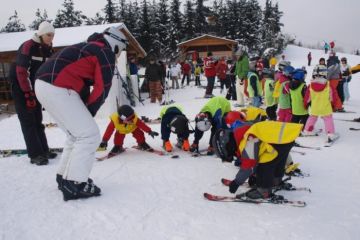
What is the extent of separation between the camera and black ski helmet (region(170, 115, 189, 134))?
219 inches

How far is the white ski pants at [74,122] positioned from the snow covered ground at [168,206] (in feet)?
1.28

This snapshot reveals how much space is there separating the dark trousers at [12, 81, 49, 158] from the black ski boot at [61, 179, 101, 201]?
1.68 meters

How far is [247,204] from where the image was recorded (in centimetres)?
352

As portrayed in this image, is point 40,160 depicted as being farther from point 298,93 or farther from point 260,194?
point 298,93

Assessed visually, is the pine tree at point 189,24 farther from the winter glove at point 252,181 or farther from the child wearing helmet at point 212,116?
the winter glove at point 252,181

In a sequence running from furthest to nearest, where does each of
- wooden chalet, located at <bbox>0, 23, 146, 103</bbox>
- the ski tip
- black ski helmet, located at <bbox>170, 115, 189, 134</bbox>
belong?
wooden chalet, located at <bbox>0, 23, 146, 103</bbox>, black ski helmet, located at <bbox>170, 115, 189, 134</bbox>, the ski tip

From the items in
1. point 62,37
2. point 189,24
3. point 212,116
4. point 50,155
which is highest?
point 189,24

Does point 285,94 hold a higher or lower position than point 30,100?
lower

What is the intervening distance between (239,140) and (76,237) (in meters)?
1.90

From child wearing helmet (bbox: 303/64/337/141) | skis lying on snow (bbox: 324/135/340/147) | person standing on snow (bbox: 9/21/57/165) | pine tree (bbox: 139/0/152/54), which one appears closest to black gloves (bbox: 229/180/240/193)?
person standing on snow (bbox: 9/21/57/165)

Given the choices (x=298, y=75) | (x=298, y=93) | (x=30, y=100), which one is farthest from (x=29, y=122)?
(x=298, y=75)

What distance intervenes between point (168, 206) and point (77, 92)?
4.91ft

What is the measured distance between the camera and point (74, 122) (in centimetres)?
340

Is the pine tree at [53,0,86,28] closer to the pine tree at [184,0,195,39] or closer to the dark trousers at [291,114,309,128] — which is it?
the pine tree at [184,0,195,39]
